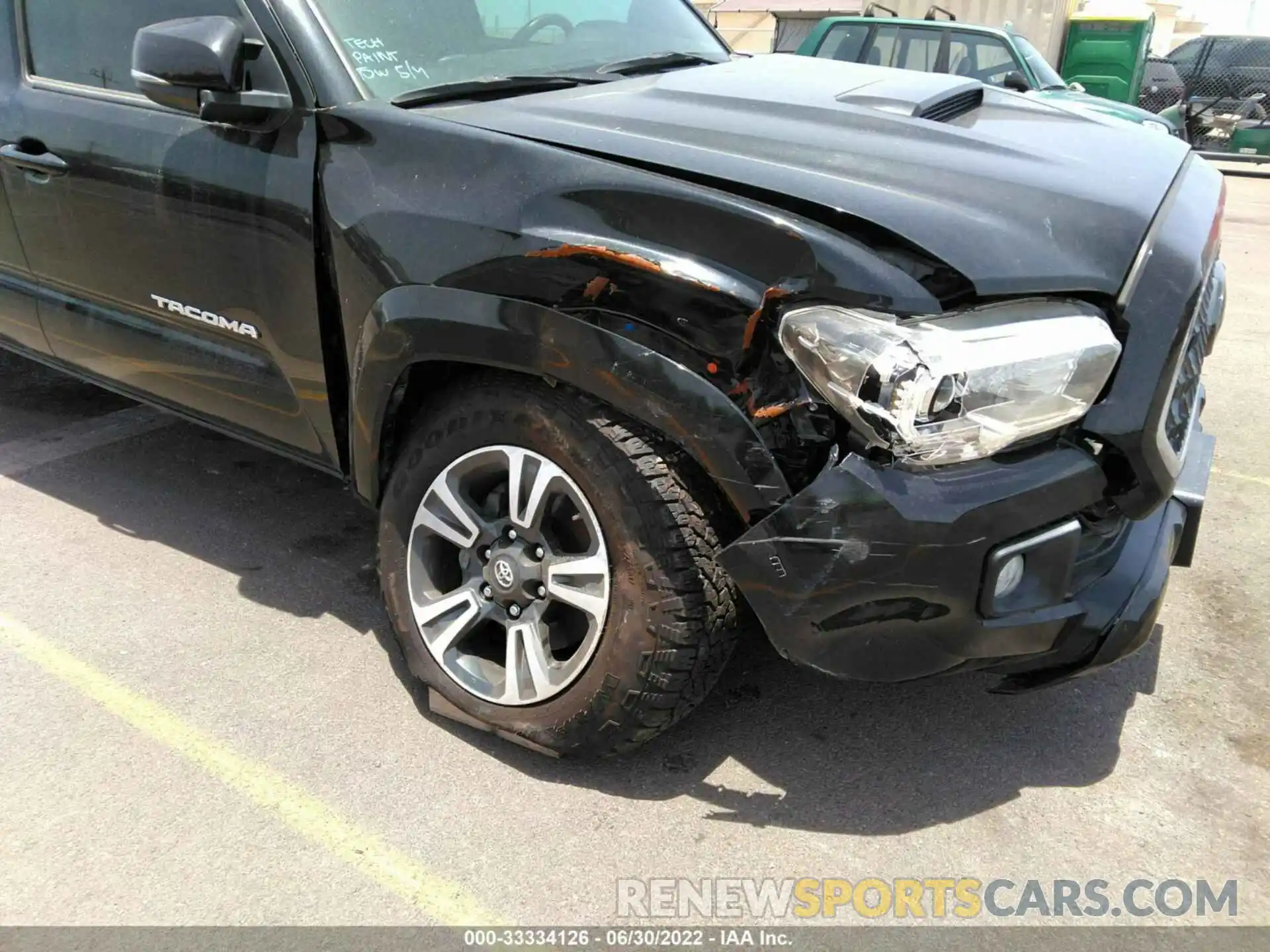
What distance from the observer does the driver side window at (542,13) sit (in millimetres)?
2943

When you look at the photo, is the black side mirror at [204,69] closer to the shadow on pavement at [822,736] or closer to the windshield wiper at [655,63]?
the windshield wiper at [655,63]

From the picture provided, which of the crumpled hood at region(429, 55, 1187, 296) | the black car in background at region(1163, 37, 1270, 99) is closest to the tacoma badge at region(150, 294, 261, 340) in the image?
the crumpled hood at region(429, 55, 1187, 296)

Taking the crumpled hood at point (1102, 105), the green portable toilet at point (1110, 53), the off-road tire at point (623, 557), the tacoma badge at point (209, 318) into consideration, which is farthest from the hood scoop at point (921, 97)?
the green portable toilet at point (1110, 53)

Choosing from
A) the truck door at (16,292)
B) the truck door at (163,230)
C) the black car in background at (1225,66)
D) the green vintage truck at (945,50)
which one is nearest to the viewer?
the truck door at (163,230)

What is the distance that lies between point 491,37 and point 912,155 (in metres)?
1.34

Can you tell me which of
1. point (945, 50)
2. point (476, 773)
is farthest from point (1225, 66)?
point (476, 773)

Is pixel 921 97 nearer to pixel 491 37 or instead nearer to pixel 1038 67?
pixel 491 37

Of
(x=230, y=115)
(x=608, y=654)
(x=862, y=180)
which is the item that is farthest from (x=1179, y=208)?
(x=230, y=115)

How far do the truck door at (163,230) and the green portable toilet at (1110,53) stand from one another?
→ 16.0 meters

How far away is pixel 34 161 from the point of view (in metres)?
3.13

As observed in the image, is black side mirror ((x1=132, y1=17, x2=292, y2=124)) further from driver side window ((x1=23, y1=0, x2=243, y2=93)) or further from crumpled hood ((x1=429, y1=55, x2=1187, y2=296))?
crumpled hood ((x1=429, y1=55, x2=1187, y2=296))

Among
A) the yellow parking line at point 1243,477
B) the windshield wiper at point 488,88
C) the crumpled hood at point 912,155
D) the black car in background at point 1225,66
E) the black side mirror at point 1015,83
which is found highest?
the windshield wiper at point 488,88

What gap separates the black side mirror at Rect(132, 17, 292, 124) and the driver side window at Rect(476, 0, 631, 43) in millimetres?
684

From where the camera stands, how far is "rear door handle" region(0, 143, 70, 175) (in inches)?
121
